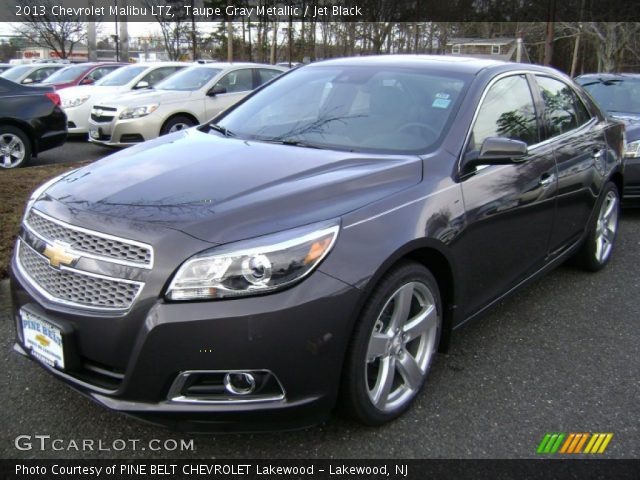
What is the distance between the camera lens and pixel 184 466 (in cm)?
236

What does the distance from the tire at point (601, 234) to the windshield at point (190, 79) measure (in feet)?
23.5

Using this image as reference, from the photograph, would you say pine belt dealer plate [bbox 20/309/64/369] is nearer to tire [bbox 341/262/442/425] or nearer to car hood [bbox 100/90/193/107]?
tire [bbox 341/262/442/425]

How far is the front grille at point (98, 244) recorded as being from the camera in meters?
2.13

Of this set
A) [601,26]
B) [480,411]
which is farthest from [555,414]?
[601,26]

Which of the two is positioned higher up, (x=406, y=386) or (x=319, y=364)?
(x=319, y=364)

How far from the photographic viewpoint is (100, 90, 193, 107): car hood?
30.6 feet

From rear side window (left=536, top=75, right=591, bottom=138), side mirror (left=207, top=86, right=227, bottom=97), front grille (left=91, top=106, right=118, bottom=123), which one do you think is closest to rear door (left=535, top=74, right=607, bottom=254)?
rear side window (left=536, top=75, right=591, bottom=138)

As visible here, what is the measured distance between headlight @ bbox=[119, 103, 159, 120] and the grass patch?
1.53 metres

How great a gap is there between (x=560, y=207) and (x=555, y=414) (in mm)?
1496

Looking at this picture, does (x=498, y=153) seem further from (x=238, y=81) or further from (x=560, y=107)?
(x=238, y=81)

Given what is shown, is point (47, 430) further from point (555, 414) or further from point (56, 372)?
point (555, 414)

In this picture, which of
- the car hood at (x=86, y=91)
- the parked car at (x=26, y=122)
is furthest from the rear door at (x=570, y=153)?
the car hood at (x=86, y=91)

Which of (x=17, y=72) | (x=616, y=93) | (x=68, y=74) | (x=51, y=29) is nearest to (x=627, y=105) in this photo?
(x=616, y=93)

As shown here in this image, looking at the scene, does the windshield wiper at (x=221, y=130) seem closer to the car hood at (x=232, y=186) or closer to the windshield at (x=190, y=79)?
the car hood at (x=232, y=186)
